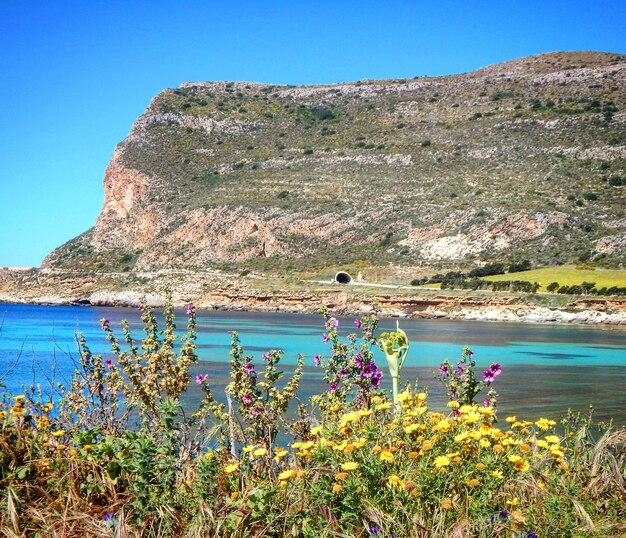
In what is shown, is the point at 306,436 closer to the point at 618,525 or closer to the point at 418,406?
the point at 418,406

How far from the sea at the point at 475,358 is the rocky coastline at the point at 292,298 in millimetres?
2979

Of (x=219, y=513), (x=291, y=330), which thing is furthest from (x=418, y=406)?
(x=291, y=330)

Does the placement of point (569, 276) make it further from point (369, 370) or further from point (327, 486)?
point (327, 486)

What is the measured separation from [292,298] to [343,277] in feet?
21.1

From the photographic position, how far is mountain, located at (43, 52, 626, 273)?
73438 mm

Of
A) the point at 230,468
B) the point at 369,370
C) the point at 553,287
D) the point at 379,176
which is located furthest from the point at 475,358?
the point at 379,176

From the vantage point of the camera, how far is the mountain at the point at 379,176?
73.4 m

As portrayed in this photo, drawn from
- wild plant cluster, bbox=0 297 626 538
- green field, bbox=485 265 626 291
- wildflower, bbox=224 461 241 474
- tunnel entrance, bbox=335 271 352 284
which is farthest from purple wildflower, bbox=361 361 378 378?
tunnel entrance, bbox=335 271 352 284

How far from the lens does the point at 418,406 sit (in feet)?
18.0

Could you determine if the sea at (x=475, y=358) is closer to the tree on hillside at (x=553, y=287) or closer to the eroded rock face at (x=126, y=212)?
the tree on hillside at (x=553, y=287)

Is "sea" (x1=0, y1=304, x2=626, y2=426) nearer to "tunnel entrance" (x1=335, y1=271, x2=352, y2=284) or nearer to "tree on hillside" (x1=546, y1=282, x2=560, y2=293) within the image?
"tree on hillside" (x1=546, y1=282, x2=560, y2=293)

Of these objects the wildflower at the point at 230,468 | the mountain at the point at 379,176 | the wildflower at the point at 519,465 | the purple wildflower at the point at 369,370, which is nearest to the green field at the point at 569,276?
the mountain at the point at 379,176

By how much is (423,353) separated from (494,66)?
103564mm

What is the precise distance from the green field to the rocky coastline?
2.99m
